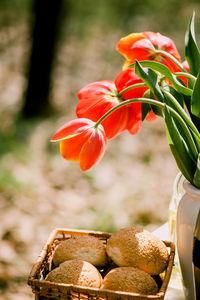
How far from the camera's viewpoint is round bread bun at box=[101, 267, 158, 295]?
687mm

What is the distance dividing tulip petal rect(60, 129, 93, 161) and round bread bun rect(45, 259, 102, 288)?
0.60ft

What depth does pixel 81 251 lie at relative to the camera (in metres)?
0.77

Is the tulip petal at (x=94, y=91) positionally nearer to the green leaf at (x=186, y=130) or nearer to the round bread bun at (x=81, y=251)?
the green leaf at (x=186, y=130)

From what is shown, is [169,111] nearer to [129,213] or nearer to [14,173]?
[129,213]

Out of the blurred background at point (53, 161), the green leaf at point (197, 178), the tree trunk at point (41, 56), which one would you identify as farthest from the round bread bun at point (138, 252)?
the tree trunk at point (41, 56)

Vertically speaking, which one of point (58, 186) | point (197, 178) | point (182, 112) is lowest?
point (58, 186)

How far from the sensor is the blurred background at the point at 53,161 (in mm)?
2120

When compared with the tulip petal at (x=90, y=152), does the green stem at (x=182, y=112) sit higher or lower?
higher

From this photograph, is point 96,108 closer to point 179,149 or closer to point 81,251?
point 179,149

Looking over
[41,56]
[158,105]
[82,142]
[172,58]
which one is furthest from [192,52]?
[41,56]

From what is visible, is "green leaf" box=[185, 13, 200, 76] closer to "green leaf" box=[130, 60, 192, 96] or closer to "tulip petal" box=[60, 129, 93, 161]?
"green leaf" box=[130, 60, 192, 96]

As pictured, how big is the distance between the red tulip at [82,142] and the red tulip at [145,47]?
191 mm

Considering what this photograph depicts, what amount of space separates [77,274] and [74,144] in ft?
0.68

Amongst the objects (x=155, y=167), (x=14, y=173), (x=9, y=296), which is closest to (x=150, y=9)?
(x=155, y=167)
